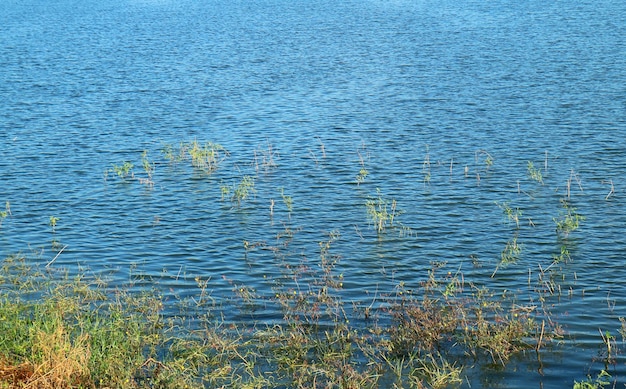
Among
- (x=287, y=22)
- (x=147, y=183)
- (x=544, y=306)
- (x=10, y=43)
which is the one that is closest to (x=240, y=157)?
(x=147, y=183)

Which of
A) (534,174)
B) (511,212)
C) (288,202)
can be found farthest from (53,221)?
(534,174)

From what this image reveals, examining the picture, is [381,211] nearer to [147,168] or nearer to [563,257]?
[563,257]

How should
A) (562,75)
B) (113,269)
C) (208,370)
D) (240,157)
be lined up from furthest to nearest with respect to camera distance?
(562,75), (240,157), (113,269), (208,370)

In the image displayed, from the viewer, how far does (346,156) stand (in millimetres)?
33281

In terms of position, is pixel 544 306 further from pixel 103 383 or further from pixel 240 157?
pixel 240 157

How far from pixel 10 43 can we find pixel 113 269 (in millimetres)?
47823

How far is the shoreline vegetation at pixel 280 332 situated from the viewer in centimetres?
1491

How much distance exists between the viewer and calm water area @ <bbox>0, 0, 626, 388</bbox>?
2214 cm

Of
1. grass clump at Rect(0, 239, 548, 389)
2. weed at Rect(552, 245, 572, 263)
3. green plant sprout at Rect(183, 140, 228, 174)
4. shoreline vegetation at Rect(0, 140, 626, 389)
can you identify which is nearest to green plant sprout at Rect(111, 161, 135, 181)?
green plant sprout at Rect(183, 140, 228, 174)

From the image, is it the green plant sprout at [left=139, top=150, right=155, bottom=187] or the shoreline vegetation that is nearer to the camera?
the shoreline vegetation

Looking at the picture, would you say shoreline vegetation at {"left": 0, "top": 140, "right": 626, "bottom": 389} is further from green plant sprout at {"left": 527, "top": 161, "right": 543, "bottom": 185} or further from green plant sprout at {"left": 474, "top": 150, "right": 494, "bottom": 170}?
green plant sprout at {"left": 474, "top": 150, "right": 494, "bottom": 170}

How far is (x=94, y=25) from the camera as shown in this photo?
246 feet

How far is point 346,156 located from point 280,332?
16.4 m

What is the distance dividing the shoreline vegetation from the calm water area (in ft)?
1.44
